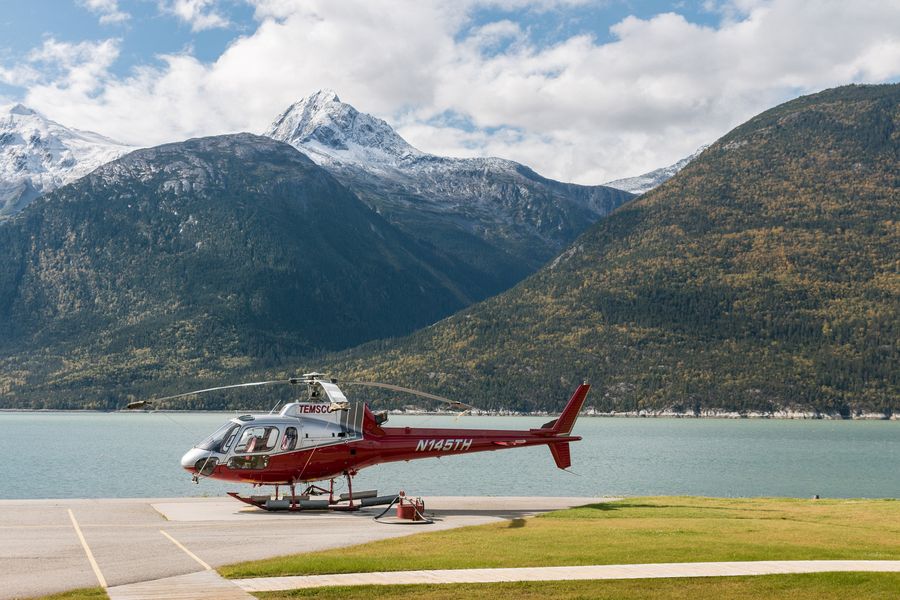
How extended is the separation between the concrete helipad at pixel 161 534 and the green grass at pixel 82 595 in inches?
16.7

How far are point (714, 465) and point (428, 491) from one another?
4252 centimetres

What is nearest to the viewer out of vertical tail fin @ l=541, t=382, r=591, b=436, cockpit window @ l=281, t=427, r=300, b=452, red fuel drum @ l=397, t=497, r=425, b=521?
red fuel drum @ l=397, t=497, r=425, b=521

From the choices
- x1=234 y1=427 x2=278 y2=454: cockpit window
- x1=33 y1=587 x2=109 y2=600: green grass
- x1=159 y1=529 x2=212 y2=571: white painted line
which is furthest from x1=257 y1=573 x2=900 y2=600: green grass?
x1=234 y1=427 x2=278 y2=454: cockpit window

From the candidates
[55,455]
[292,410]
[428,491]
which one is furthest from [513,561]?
[55,455]

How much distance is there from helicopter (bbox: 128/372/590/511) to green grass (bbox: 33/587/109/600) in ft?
46.2

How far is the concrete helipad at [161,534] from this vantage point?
70.1 feet

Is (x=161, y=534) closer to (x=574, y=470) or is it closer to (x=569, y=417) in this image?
(x=569, y=417)

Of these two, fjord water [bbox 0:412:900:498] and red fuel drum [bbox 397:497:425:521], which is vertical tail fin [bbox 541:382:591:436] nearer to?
red fuel drum [bbox 397:497:425:521]

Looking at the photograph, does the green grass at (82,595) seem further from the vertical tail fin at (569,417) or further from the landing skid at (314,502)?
the vertical tail fin at (569,417)

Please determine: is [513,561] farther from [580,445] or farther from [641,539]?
[580,445]

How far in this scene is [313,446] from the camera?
114 feet

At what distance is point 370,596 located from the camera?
1902cm

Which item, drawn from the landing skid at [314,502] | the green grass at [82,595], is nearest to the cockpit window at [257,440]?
the landing skid at [314,502]

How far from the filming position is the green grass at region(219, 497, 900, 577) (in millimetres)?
22484
